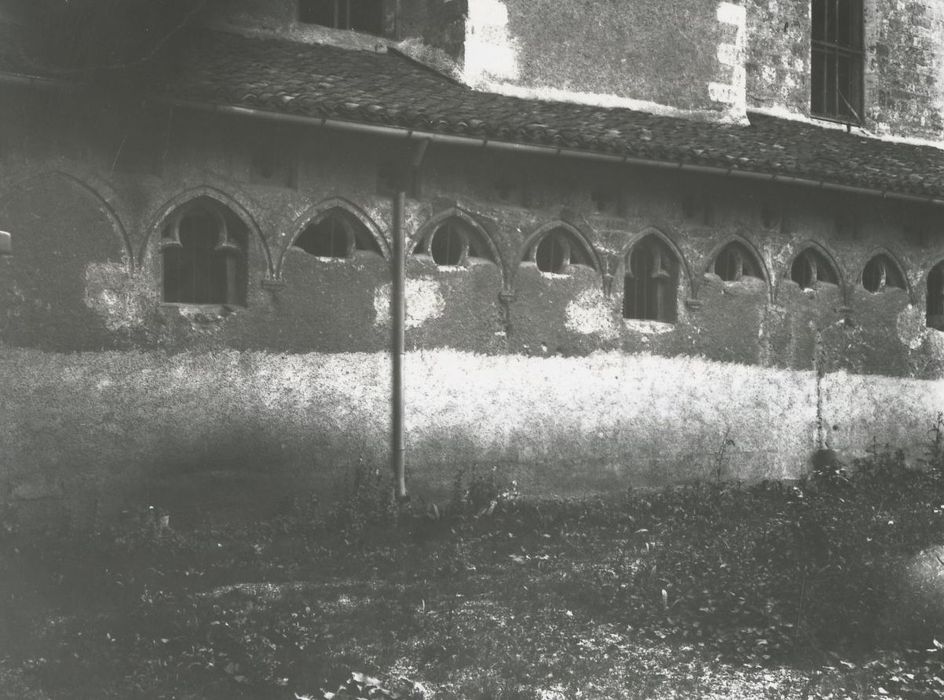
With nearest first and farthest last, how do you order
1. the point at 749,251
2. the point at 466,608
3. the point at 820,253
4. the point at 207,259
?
1. the point at 466,608
2. the point at 207,259
3. the point at 749,251
4. the point at 820,253

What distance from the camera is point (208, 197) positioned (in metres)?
9.65

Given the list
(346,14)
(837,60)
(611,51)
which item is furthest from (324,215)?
(837,60)

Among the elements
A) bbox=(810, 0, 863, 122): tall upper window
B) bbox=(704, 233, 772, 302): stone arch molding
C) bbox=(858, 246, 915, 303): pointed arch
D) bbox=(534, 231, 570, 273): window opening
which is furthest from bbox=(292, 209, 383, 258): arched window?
bbox=(810, 0, 863, 122): tall upper window

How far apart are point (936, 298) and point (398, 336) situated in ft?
22.6

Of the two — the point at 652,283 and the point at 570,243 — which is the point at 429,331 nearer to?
the point at 570,243

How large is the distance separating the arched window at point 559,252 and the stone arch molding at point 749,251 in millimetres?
1394

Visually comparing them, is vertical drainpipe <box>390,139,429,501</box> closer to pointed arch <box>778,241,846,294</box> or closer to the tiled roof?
the tiled roof

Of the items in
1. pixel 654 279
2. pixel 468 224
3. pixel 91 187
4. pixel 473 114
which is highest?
pixel 473 114

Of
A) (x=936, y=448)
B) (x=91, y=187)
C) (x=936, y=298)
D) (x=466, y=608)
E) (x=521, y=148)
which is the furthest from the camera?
(x=936, y=298)

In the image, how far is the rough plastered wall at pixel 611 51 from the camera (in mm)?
12414

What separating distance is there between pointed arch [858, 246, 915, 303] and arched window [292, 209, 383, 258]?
5.71 m

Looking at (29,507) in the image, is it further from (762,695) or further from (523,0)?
(523,0)

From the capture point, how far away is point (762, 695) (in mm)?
6637

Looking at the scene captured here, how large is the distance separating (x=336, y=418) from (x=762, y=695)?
15.0 feet
